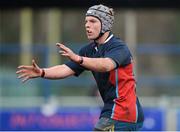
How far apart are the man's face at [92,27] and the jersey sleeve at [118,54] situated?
0.17 meters

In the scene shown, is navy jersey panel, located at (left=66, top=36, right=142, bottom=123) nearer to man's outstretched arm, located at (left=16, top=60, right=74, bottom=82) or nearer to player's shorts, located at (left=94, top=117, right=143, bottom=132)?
player's shorts, located at (left=94, top=117, right=143, bottom=132)

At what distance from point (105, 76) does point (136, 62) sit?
13.0m

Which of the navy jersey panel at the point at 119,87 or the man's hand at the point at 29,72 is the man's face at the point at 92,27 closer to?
the navy jersey panel at the point at 119,87

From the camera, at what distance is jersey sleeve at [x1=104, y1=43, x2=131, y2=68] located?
6746mm

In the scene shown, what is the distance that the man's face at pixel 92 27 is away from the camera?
689 cm

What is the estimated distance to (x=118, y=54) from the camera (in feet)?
22.3

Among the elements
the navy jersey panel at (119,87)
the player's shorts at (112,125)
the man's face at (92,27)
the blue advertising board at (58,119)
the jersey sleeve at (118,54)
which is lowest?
the blue advertising board at (58,119)

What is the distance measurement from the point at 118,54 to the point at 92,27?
1.14 feet

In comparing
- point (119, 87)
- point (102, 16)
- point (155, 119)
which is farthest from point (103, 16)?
point (155, 119)

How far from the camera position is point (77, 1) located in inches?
671

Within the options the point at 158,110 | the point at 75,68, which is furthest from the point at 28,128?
the point at 75,68

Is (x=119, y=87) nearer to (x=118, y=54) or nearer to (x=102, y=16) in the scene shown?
(x=118, y=54)

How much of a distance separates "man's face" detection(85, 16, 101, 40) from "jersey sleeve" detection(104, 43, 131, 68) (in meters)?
0.17

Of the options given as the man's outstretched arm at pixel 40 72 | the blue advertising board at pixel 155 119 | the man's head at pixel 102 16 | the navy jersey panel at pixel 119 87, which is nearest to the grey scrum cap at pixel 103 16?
the man's head at pixel 102 16
